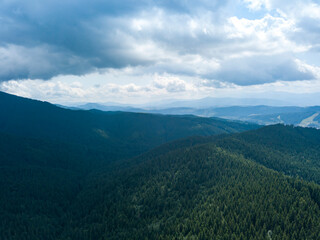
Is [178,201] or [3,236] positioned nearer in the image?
[3,236]

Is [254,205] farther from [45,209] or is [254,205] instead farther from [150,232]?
[45,209]

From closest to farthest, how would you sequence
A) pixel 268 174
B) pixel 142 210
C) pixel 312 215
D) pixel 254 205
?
pixel 312 215
pixel 254 205
pixel 142 210
pixel 268 174

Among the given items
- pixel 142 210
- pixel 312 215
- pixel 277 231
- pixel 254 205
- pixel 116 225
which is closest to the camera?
pixel 277 231

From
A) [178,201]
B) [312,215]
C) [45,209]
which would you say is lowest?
[45,209]

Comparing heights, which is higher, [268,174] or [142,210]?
[268,174]

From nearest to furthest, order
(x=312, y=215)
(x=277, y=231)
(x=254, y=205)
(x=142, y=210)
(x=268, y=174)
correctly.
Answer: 1. (x=277, y=231)
2. (x=312, y=215)
3. (x=254, y=205)
4. (x=142, y=210)
5. (x=268, y=174)

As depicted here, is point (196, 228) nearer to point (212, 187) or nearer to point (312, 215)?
point (212, 187)

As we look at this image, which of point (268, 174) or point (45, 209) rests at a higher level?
point (268, 174)

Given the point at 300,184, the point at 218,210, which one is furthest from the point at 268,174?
the point at 218,210

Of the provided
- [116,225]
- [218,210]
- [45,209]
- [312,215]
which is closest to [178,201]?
[218,210]
